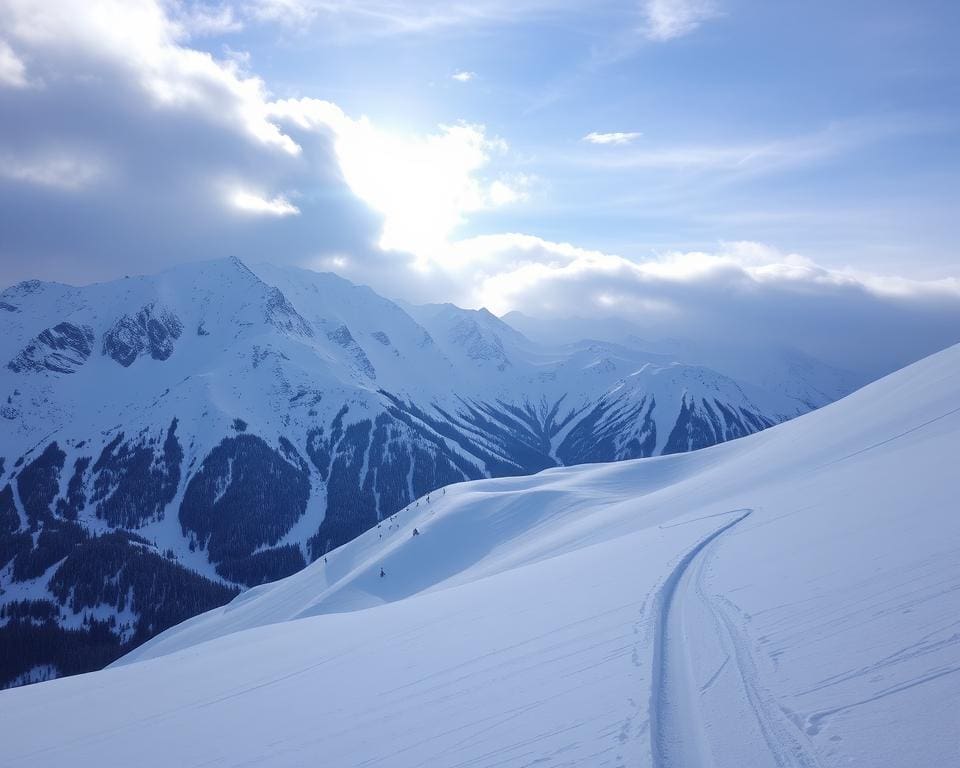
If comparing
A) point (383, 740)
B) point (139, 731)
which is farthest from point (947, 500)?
point (139, 731)

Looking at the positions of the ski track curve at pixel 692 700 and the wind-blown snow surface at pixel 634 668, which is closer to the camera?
the ski track curve at pixel 692 700

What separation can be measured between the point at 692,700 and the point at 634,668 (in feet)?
6.65

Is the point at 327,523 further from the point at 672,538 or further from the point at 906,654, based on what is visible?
the point at 906,654

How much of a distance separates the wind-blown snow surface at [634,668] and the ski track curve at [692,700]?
5 centimetres

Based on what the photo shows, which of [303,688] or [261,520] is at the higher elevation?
[261,520]

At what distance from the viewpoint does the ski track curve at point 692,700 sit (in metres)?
8.58

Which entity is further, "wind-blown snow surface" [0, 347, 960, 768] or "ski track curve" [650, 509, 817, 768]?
"wind-blown snow surface" [0, 347, 960, 768]

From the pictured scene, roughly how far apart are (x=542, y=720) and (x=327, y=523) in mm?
187876

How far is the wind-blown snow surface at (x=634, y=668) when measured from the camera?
920 centimetres

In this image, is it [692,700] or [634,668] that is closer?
[692,700]

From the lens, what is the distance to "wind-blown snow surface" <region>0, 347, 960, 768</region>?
362 inches

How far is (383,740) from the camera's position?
38.2ft

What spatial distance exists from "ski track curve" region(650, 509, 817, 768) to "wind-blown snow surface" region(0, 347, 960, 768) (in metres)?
0.05

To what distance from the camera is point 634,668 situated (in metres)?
12.5
